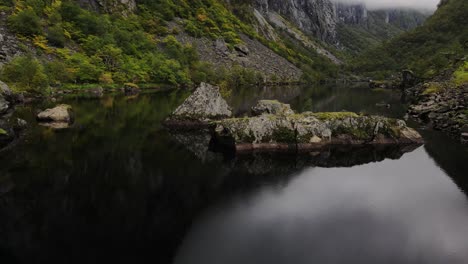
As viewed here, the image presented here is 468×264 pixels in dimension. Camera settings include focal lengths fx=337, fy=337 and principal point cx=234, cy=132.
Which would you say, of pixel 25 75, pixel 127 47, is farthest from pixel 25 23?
pixel 25 75

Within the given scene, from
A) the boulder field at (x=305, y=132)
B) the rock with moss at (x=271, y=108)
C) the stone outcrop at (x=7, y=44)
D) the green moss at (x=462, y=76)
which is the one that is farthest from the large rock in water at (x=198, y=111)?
the stone outcrop at (x=7, y=44)

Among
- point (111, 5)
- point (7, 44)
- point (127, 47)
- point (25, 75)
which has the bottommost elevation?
point (25, 75)

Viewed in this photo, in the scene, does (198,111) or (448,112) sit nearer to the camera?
(198,111)

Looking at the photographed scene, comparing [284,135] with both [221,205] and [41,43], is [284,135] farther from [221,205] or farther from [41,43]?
[41,43]

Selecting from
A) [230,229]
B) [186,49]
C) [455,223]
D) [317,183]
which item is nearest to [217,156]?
[317,183]

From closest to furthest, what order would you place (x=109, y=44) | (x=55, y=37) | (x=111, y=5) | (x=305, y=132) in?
(x=305, y=132) < (x=55, y=37) < (x=109, y=44) < (x=111, y=5)

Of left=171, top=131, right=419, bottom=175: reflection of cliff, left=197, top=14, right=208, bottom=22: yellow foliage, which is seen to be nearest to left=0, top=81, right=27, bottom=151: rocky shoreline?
left=171, top=131, right=419, bottom=175: reflection of cliff

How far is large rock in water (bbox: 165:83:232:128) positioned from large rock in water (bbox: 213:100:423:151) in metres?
8.67

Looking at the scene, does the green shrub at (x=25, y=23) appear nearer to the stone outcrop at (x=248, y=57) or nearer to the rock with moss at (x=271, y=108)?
the stone outcrop at (x=248, y=57)

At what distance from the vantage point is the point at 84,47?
3863 inches

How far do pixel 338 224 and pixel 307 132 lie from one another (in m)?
16.3

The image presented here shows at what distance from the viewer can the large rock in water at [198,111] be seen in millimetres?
41500

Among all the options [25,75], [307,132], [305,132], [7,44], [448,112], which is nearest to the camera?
[305,132]

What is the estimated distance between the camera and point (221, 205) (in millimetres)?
18984
